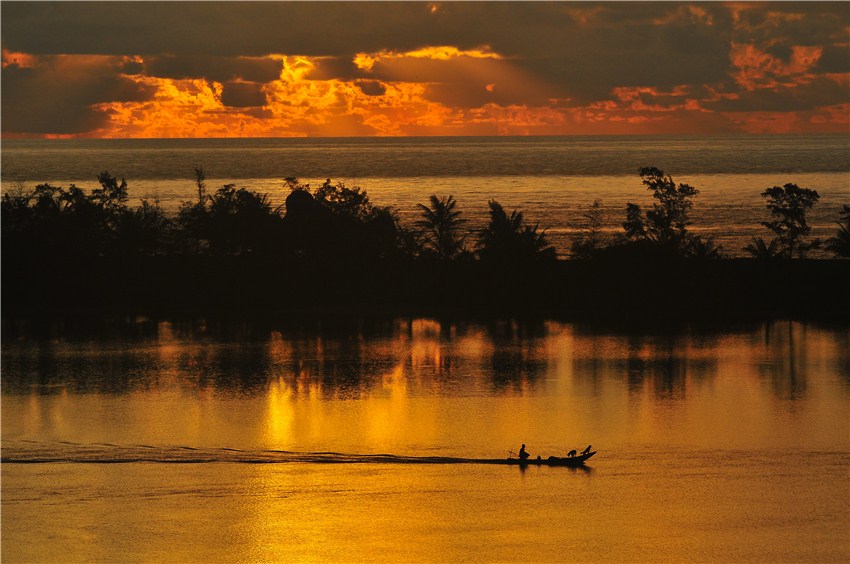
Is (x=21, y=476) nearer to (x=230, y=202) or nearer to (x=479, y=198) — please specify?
(x=230, y=202)

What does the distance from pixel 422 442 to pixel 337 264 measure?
28845 millimetres

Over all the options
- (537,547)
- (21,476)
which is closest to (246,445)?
(21,476)

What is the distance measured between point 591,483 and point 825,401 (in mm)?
15456

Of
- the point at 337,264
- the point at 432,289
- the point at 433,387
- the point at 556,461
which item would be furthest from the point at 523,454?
the point at 337,264

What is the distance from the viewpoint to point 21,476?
37.4 m

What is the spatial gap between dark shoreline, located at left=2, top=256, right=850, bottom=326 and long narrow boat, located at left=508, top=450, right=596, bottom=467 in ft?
86.7

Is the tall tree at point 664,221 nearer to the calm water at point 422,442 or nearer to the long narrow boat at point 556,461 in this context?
the calm water at point 422,442

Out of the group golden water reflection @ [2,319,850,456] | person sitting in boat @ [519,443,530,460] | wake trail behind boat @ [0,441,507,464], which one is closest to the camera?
person sitting in boat @ [519,443,530,460]

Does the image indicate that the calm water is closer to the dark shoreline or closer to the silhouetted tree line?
the dark shoreline

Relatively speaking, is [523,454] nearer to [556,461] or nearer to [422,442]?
[556,461]

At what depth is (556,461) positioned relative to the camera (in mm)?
38188

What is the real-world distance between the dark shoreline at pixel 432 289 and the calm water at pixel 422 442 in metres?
3.45

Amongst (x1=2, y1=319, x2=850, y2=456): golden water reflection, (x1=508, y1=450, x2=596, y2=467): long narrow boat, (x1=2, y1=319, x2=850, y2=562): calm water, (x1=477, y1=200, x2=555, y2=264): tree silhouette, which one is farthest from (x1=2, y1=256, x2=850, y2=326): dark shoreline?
(x1=508, y1=450, x2=596, y2=467): long narrow boat

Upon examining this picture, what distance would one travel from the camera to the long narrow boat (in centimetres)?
3794
